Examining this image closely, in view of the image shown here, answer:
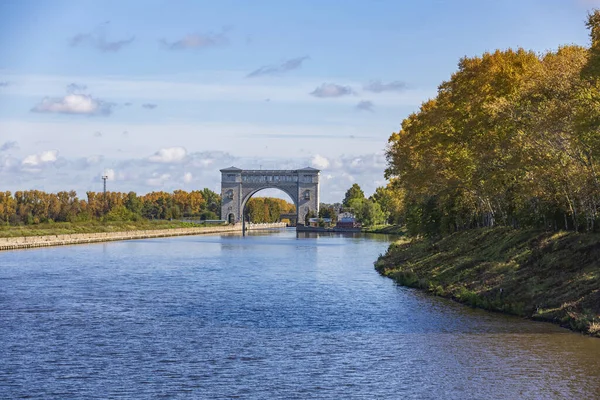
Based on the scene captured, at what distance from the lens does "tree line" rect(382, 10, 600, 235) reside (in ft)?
127

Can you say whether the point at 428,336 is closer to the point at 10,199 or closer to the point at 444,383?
the point at 444,383

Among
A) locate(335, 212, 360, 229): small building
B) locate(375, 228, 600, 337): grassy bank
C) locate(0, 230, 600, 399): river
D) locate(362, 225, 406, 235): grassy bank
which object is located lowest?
locate(0, 230, 600, 399): river

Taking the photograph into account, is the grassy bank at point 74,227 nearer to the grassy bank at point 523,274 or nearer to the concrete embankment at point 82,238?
the concrete embankment at point 82,238

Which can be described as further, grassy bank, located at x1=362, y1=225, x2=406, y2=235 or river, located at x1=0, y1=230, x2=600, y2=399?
grassy bank, located at x1=362, y1=225, x2=406, y2=235

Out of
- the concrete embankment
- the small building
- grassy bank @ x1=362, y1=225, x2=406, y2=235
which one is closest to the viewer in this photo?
the concrete embankment

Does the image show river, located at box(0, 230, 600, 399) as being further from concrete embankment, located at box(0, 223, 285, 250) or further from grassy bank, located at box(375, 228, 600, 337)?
concrete embankment, located at box(0, 223, 285, 250)

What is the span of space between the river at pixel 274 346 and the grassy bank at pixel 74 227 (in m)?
68.7

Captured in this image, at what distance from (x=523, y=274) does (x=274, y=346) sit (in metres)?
15.5

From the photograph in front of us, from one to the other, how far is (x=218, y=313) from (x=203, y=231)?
135m

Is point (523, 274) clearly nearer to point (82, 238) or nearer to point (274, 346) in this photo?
point (274, 346)

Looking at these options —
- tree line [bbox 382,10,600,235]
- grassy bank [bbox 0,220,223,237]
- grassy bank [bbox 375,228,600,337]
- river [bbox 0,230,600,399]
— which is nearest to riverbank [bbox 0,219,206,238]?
grassy bank [bbox 0,220,223,237]

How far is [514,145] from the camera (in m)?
44.5

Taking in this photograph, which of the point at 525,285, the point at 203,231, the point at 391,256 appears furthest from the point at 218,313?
the point at 203,231

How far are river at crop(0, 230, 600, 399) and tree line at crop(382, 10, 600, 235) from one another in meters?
8.75
